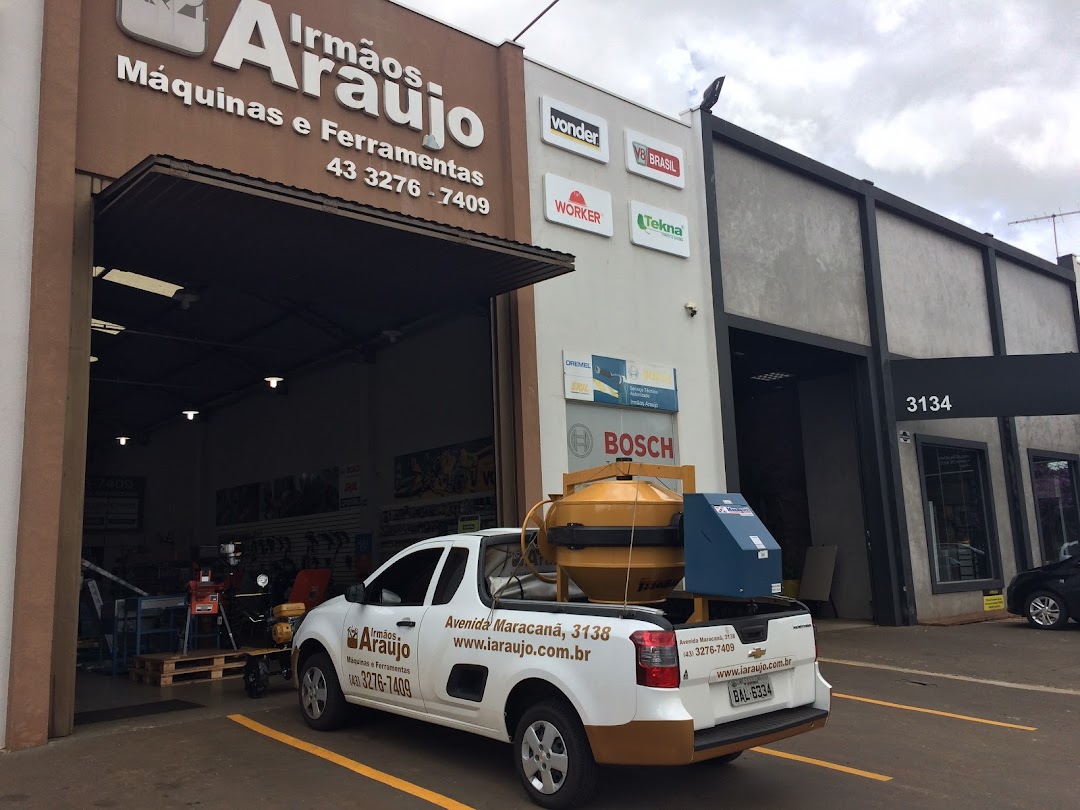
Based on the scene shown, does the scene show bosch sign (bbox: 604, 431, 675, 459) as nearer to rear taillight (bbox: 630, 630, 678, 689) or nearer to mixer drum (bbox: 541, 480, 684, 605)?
mixer drum (bbox: 541, 480, 684, 605)

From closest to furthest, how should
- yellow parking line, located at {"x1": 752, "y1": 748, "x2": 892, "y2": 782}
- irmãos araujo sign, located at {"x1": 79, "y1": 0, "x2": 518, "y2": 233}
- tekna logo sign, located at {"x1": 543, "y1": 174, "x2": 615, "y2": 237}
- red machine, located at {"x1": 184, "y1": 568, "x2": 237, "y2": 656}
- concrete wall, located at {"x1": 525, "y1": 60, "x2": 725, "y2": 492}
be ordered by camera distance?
yellow parking line, located at {"x1": 752, "y1": 748, "x2": 892, "y2": 782} < irmãos araujo sign, located at {"x1": 79, "y1": 0, "x2": 518, "y2": 233} < red machine, located at {"x1": 184, "y1": 568, "x2": 237, "y2": 656} < concrete wall, located at {"x1": 525, "y1": 60, "x2": 725, "y2": 492} < tekna logo sign, located at {"x1": 543, "y1": 174, "x2": 615, "y2": 237}

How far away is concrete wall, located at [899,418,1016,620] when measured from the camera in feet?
52.4

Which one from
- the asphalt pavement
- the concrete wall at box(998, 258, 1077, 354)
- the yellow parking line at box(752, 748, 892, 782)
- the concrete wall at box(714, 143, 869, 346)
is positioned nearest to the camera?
the asphalt pavement

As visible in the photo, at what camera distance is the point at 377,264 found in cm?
1001

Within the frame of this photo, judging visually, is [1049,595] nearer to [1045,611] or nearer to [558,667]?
[1045,611]

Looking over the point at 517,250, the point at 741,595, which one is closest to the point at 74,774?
the point at 741,595

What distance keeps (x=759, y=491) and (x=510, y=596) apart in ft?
44.6

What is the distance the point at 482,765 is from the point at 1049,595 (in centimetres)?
1207

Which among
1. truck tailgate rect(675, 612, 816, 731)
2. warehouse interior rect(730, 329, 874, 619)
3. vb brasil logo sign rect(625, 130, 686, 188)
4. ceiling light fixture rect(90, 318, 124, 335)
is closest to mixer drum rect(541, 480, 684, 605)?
truck tailgate rect(675, 612, 816, 731)

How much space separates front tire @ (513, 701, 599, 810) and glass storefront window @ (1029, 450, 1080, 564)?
1740 centimetres

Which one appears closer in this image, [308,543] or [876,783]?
[876,783]

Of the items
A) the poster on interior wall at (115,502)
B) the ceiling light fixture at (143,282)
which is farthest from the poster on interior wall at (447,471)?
the poster on interior wall at (115,502)

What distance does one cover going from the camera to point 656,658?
4973 millimetres

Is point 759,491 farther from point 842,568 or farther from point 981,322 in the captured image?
point 981,322
